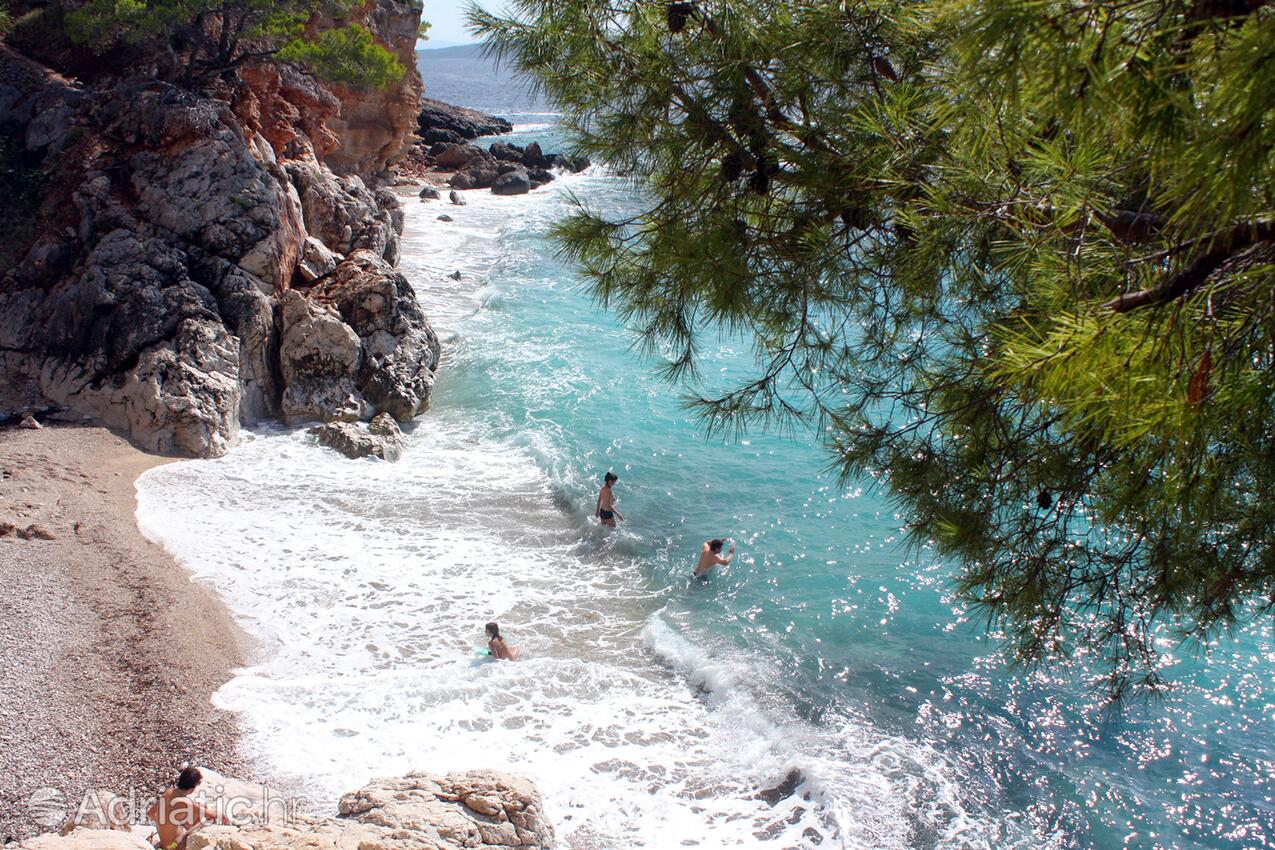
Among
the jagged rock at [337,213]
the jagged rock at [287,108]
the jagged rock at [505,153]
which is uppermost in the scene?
the jagged rock at [505,153]

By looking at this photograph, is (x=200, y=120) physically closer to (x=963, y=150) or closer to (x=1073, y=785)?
(x=963, y=150)

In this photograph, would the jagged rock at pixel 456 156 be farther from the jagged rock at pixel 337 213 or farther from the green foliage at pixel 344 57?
the green foliage at pixel 344 57

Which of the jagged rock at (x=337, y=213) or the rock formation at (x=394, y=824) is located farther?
the jagged rock at (x=337, y=213)

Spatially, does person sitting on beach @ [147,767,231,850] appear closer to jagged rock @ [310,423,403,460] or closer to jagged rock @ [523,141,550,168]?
jagged rock @ [310,423,403,460]

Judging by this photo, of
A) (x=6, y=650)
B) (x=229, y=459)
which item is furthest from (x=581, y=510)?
(x=6, y=650)

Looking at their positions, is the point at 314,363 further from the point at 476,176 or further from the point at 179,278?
the point at 476,176

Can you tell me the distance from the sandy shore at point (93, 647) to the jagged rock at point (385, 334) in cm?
425

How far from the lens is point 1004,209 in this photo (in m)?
3.28

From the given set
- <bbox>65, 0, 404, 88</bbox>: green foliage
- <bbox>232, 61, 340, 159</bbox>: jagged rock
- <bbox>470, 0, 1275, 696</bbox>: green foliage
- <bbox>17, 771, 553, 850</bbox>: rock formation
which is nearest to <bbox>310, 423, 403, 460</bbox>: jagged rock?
<bbox>232, 61, 340, 159</bbox>: jagged rock

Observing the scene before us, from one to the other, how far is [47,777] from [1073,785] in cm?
809

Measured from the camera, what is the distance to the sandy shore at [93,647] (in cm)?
616

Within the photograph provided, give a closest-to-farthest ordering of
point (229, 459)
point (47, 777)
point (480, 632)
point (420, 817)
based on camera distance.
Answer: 1. point (420, 817)
2. point (47, 777)
3. point (480, 632)
4. point (229, 459)

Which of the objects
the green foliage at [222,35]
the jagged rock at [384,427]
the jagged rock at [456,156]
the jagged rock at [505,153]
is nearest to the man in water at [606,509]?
the jagged rock at [384,427]

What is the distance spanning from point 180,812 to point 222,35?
14.3 metres
